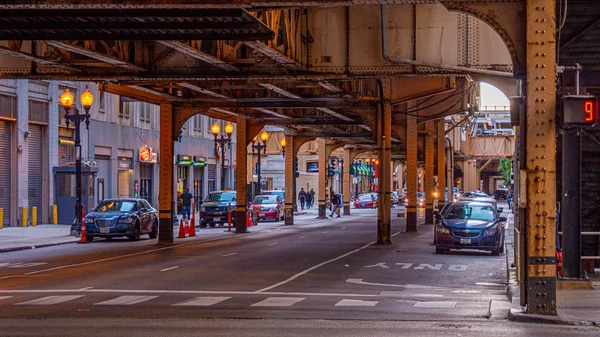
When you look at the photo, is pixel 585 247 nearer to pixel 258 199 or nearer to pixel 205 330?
pixel 205 330

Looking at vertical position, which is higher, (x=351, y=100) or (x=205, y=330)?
(x=351, y=100)

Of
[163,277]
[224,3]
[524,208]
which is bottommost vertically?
[163,277]

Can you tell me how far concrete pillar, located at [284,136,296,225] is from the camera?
5474cm

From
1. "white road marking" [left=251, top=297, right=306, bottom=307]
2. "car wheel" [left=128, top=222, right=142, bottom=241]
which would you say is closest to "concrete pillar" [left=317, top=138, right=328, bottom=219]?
"car wheel" [left=128, top=222, right=142, bottom=241]

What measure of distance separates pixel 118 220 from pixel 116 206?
4.09ft

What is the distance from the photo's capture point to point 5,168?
44.0 meters

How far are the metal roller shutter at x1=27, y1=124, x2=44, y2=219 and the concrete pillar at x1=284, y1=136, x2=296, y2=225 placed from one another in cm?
1369

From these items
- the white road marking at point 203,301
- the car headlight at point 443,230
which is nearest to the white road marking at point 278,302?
the white road marking at point 203,301

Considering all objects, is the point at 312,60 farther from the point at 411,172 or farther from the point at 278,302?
the point at 411,172

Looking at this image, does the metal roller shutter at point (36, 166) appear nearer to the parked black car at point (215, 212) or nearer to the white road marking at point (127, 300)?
the parked black car at point (215, 212)

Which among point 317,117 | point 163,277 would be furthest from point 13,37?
point 317,117

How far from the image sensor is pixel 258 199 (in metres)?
59.8

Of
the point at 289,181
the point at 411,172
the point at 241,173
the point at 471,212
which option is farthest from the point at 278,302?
the point at 289,181

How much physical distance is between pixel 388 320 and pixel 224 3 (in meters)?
5.16
